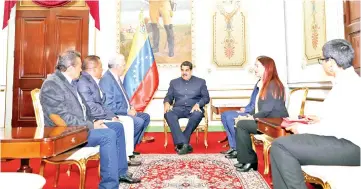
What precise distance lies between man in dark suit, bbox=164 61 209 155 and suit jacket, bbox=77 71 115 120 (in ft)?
5.10

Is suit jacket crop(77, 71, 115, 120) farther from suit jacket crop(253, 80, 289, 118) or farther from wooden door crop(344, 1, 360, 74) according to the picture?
wooden door crop(344, 1, 360, 74)

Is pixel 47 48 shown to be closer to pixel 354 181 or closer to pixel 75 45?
pixel 75 45

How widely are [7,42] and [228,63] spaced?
4.69m

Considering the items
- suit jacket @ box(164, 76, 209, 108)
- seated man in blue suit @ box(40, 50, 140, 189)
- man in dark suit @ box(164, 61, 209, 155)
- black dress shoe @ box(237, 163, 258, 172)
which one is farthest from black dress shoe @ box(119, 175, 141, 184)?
suit jacket @ box(164, 76, 209, 108)

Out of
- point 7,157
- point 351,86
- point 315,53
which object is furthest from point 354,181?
point 315,53

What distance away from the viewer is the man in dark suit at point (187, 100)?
4816mm

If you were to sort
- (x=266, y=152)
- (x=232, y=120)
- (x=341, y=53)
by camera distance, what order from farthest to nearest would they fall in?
(x=232, y=120), (x=266, y=152), (x=341, y=53)

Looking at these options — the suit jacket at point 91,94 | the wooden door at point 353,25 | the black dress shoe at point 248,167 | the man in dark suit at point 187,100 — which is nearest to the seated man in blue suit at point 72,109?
the suit jacket at point 91,94

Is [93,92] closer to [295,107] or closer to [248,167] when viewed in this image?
[248,167]

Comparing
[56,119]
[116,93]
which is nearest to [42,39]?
[116,93]

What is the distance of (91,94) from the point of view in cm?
333

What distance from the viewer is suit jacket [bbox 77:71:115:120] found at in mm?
3250

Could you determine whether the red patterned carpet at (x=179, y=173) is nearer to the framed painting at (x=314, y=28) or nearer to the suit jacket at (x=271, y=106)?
the suit jacket at (x=271, y=106)

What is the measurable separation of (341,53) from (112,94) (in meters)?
2.79
